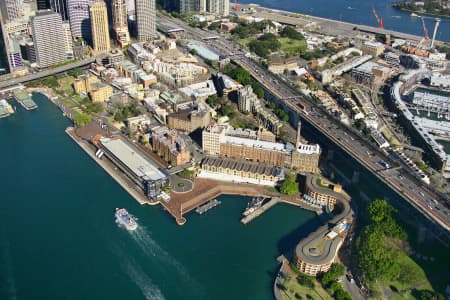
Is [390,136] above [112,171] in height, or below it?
above

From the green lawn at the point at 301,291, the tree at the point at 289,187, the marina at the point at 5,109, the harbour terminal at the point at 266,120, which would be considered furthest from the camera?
the marina at the point at 5,109

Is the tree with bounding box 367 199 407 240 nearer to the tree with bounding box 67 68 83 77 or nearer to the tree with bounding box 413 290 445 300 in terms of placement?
the tree with bounding box 413 290 445 300

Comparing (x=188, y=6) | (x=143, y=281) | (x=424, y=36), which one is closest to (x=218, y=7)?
(x=188, y=6)

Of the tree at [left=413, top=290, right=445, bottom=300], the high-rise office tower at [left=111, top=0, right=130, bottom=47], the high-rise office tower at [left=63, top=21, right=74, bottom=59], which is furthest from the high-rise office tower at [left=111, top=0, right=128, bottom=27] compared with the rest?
the tree at [left=413, top=290, right=445, bottom=300]

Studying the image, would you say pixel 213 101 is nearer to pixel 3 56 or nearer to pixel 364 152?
pixel 364 152

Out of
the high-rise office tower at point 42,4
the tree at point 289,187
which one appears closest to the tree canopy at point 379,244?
the tree at point 289,187

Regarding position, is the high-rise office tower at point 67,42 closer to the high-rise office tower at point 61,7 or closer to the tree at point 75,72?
A: the tree at point 75,72
